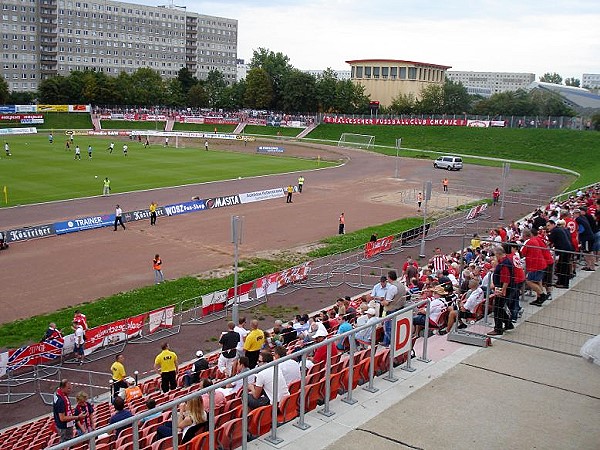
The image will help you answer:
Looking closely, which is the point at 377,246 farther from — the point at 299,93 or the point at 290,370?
the point at 299,93

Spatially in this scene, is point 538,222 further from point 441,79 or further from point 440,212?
point 441,79

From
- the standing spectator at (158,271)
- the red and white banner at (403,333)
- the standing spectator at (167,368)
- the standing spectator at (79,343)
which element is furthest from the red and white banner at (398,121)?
the red and white banner at (403,333)

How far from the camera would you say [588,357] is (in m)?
8.32

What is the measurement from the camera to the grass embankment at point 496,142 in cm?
7792

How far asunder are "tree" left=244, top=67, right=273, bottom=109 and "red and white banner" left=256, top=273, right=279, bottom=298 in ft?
366

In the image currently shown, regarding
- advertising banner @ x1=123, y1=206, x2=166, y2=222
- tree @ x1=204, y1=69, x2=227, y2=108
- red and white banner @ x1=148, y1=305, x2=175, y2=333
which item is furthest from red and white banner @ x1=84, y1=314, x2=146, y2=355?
tree @ x1=204, y1=69, x2=227, y2=108

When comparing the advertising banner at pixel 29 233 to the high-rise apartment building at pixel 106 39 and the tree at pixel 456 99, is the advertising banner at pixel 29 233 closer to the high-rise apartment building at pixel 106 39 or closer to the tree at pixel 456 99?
the tree at pixel 456 99

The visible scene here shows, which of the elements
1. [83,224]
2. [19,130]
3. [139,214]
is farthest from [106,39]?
[83,224]

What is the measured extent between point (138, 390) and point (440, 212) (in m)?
34.0

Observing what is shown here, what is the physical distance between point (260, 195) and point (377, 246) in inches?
715

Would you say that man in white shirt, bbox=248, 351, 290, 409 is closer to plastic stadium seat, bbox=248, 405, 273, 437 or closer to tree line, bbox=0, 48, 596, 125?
plastic stadium seat, bbox=248, 405, 273, 437

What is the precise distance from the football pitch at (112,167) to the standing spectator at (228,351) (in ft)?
113

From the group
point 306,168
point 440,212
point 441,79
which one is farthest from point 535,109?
point 440,212

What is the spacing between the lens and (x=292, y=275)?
84.4 ft
